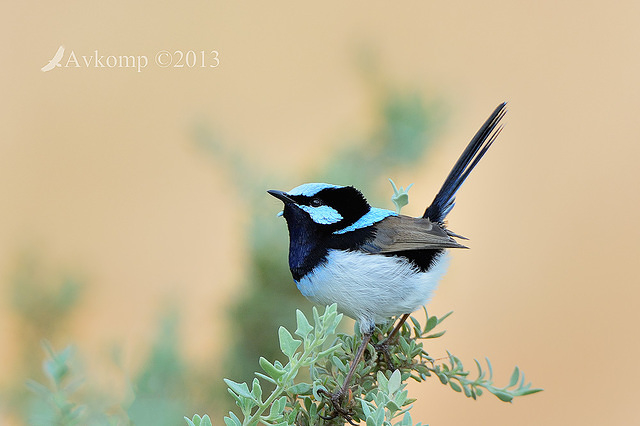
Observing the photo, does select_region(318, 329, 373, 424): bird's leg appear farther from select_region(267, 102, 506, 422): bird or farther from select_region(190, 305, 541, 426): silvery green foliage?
select_region(267, 102, 506, 422): bird

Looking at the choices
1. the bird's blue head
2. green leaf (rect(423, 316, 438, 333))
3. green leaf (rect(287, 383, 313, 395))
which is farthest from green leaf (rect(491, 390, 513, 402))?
the bird's blue head

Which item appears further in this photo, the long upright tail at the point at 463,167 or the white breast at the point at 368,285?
the long upright tail at the point at 463,167

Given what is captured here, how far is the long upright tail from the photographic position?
1.36 meters

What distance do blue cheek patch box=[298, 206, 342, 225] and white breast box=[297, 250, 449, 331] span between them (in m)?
0.06

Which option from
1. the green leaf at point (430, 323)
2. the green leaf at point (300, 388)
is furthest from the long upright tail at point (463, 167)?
the green leaf at point (300, 388)

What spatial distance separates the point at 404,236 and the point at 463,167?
240 millimetres

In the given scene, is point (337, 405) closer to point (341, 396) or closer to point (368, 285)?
point (341, 396)

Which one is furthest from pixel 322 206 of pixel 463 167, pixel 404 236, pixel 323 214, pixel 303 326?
pixel 303 326

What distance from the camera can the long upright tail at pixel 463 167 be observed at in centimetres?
136

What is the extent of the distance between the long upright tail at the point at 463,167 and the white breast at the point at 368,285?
18 cm

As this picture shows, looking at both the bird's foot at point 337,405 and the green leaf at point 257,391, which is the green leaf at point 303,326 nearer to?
the green leaf at point 257,391

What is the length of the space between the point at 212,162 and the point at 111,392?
0.90m

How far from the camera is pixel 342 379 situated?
81 cm

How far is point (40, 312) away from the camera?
→ 3.27ft
